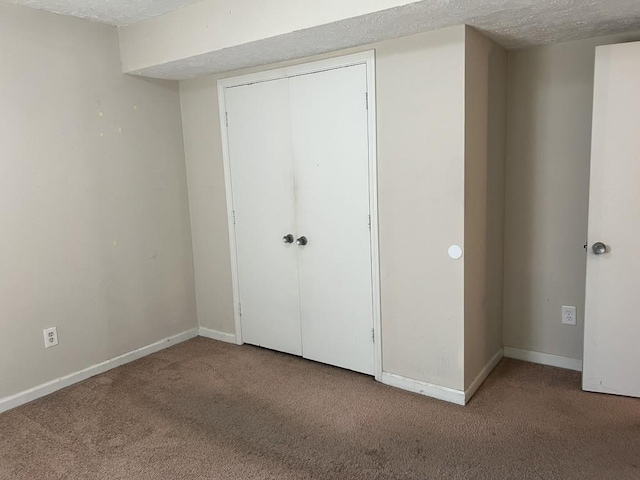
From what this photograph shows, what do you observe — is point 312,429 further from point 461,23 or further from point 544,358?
point 461,23

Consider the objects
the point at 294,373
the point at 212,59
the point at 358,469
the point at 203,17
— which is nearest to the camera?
the point at 358,469

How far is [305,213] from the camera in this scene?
319cm

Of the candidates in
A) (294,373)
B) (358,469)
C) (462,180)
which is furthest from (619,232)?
(294,373)

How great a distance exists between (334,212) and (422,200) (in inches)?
23.7

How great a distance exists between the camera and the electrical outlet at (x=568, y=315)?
3.07 m

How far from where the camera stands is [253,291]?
3586mm

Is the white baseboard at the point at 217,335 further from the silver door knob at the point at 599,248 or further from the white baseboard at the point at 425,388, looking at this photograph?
the silver door knob at the point at 599,248

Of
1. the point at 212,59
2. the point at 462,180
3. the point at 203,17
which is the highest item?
the point at 203,17

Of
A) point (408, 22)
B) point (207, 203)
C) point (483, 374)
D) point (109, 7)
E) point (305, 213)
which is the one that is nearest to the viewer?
point (408, 22)

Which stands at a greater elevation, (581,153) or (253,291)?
(581,153)

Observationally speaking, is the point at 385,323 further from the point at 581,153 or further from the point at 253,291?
the point at 581,153

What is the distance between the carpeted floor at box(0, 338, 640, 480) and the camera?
7.20ft

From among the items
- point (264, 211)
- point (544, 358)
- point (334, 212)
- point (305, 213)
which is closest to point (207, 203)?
point (264, 211)

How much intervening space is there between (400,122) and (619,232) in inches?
52.2
